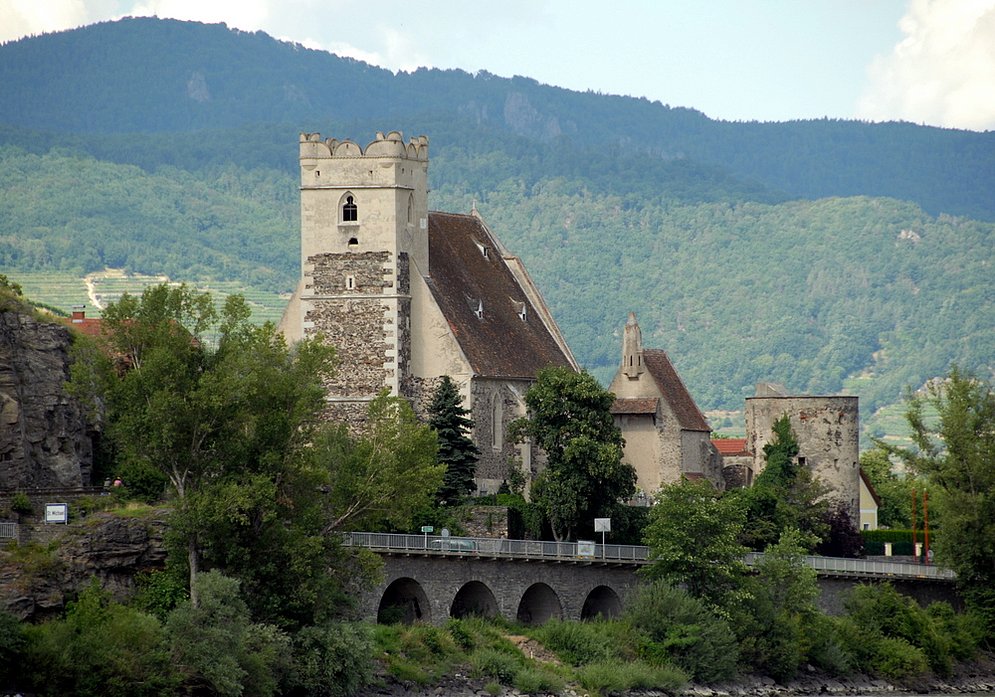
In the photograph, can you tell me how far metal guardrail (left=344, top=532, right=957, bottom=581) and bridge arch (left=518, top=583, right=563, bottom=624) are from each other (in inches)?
49.1

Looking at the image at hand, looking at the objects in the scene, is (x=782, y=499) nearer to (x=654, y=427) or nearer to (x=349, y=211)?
(x=654, y=427)

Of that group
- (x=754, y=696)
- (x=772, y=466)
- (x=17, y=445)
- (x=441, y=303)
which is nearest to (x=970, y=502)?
(x=772, y=466)

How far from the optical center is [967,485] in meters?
84.3

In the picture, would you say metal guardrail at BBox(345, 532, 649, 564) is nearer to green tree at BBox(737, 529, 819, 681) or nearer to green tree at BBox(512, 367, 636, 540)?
green tree at BBox(512, 367, 636, 540)

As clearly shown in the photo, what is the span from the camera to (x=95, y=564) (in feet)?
191

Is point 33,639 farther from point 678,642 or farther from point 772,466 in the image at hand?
point 772,466

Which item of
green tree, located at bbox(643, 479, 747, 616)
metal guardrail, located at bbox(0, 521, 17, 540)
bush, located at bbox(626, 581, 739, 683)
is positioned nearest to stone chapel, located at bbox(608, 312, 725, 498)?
green tree, located at bbox(643, 479, 747, 616)

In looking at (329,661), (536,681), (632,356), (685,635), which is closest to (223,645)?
(329,661)

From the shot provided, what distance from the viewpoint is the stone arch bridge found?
67.8 meters

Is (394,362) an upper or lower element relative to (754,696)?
upper

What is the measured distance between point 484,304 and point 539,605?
53.6 feet

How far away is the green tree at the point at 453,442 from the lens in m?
77.1

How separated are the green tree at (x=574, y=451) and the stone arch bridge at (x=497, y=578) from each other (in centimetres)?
210

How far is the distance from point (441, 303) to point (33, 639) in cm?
3151
